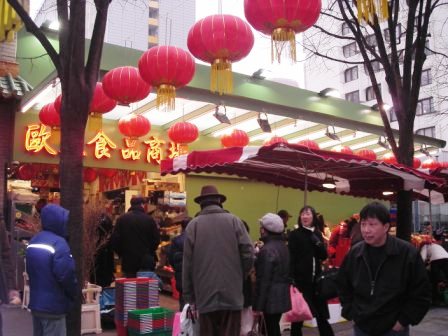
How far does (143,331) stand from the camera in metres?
6.61

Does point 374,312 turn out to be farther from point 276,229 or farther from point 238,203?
point 238,203

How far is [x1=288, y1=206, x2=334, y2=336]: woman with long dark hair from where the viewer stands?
6.68 meters

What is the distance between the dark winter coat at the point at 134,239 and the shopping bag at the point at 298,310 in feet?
8.74

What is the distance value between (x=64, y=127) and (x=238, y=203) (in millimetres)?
12006

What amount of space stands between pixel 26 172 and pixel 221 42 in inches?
434

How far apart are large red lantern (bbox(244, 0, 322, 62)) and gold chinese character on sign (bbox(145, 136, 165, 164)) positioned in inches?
353

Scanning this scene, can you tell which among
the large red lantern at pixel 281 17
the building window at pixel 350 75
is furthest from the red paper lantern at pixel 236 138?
the building window at pixel 350 75

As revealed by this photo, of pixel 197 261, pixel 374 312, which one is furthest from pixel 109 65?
pixel 374 312

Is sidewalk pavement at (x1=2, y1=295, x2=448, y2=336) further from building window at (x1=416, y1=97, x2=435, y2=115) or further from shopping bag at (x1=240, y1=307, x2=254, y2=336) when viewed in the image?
building window at (x1=416, y1=97, x2=435, y2=115)

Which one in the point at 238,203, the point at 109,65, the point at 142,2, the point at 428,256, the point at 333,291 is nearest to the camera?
the point at 333,291

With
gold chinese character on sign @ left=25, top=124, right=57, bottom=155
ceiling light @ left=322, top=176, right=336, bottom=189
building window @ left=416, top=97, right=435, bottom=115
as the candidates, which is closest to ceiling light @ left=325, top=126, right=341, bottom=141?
ceiling light @ left=322, top=176, right=336, bottom=189

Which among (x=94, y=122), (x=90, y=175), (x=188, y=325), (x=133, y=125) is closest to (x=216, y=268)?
(x=188, y=325)

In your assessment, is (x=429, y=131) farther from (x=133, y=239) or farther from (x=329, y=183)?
(x=133, y=239)

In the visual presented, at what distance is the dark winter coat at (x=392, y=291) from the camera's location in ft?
11.3
